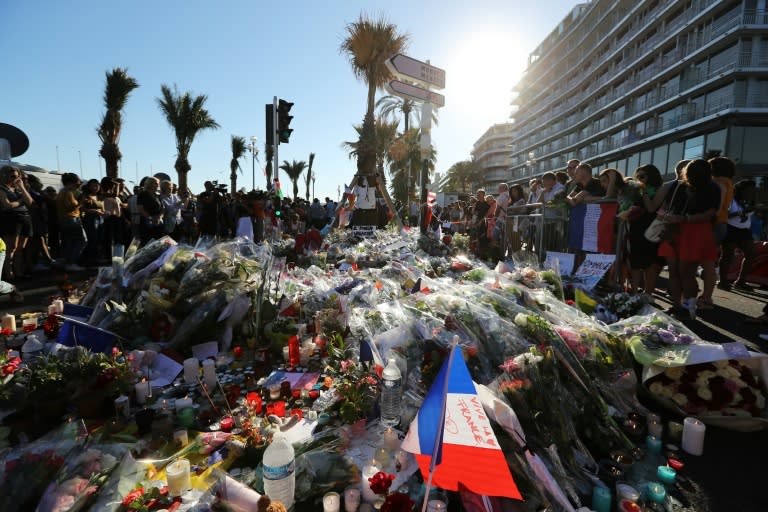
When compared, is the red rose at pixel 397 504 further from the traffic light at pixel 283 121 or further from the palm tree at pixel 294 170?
the palm tree at pixel 294 170

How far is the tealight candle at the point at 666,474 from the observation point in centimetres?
221

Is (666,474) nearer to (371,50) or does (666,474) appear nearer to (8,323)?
(8,323)

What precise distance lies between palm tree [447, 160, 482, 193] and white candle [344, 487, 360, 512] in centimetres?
8054

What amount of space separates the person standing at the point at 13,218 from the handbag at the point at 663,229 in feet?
33.1

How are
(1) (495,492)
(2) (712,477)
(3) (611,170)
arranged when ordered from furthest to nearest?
1. (3) (611,170)
2. (2) (712,477)
3. (1) (495,492)

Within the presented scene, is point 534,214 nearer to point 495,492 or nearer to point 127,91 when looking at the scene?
point 495,492

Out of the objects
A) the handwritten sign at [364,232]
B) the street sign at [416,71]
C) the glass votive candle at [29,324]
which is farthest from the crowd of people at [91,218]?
the street sign at [416,71]

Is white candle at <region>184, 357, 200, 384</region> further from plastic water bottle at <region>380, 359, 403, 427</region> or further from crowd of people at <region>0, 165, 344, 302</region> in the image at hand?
crowd of people at <region>0, 165, 344, 302</region>

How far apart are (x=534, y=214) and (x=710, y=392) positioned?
537 cm

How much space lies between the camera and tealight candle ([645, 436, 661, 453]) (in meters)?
2.52

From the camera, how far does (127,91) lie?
19344 millimetres

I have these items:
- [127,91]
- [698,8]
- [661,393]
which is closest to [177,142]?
[127,91]

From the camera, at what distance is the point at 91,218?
8.70 metres

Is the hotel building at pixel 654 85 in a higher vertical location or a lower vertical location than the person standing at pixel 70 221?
higher
